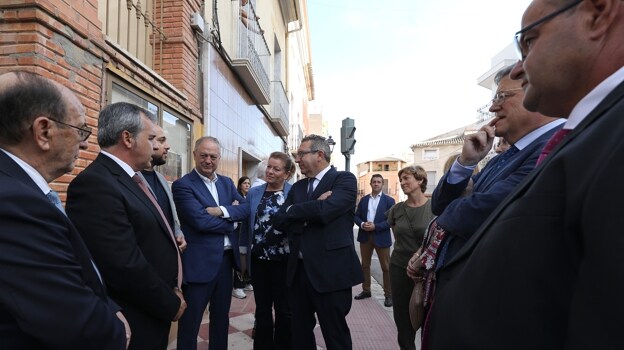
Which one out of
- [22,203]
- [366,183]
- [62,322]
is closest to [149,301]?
[62,322]

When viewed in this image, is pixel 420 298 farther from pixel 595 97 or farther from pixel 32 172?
pixel 32 172

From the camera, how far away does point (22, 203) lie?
106 centimetres

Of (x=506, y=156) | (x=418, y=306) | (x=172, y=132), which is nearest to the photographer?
(x=506, y=156)

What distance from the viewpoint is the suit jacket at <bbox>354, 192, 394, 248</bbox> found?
5573mm

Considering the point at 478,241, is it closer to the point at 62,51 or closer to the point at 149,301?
the point at 149,301

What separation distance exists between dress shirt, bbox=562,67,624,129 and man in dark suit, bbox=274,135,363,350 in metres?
2.04

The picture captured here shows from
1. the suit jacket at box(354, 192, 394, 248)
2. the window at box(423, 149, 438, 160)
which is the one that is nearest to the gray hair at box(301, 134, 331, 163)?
the suit jacket at box(354, 192, 394, 248)

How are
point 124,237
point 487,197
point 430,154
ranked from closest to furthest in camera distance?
point 487,197 < point 124,237 < point 430,154

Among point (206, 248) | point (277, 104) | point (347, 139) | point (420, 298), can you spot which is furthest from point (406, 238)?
point (277, 104)

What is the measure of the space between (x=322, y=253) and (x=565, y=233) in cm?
222

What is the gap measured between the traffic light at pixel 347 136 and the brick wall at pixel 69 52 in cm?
460

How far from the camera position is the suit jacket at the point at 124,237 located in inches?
67.2

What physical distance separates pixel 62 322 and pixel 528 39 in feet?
5.16

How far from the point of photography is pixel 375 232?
5652mm
